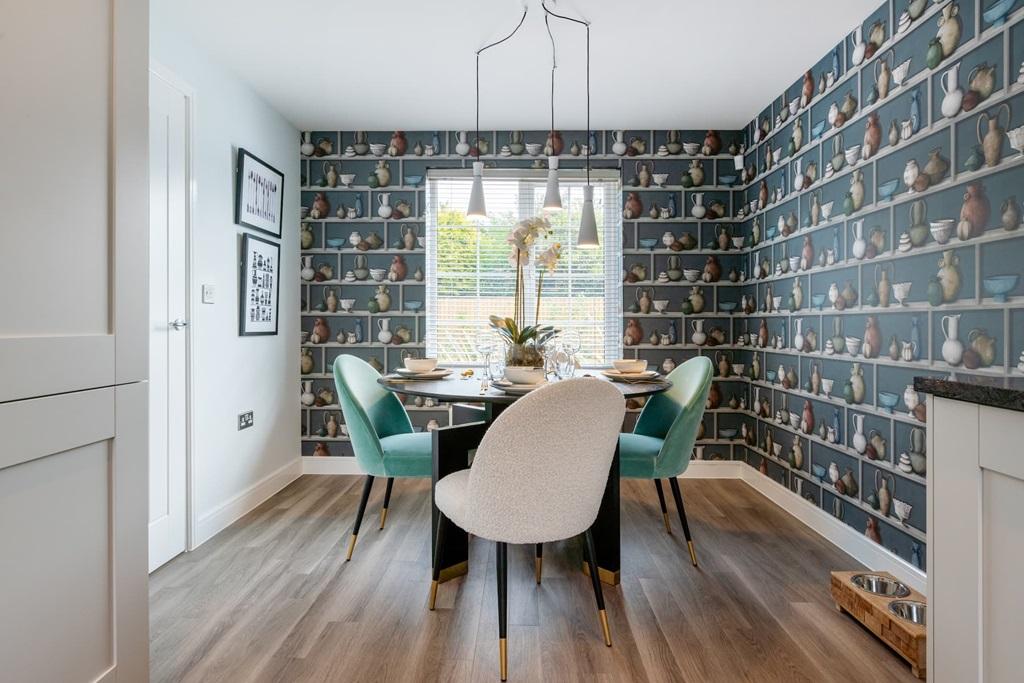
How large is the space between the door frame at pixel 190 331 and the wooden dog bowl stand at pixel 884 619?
2764 millimetres

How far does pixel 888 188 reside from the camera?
7.45ft

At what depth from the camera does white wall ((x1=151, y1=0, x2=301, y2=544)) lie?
102 inches

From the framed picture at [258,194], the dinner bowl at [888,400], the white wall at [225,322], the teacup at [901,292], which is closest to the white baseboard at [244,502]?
the white wall at [225,322]

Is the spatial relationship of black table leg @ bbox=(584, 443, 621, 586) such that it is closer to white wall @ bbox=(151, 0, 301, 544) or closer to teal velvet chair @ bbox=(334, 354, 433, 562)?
teal velvet chair @ bbox=(334, 354, 433, 562)

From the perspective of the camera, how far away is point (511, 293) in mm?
3939

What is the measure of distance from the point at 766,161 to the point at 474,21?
2094 millimetres

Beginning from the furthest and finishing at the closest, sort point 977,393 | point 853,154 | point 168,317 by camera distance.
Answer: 1. point 853,154
2. point 168,317
3. point 977,393

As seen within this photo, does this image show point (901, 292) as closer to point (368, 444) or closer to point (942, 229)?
point (942, 229)

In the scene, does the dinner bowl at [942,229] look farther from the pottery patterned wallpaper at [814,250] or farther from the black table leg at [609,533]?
the black table leg at [609,533]

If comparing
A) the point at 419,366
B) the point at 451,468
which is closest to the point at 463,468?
the point at 451,468

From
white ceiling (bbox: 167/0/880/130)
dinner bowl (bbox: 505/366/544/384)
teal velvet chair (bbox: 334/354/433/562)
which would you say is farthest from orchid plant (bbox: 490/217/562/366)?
white ceiling (bbox: 167/0/880/130)

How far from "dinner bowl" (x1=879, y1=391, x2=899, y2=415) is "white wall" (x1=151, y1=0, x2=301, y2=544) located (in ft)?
10.5

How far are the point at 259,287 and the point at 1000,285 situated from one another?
3.46 metres

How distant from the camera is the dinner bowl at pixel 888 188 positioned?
2.24 meters
